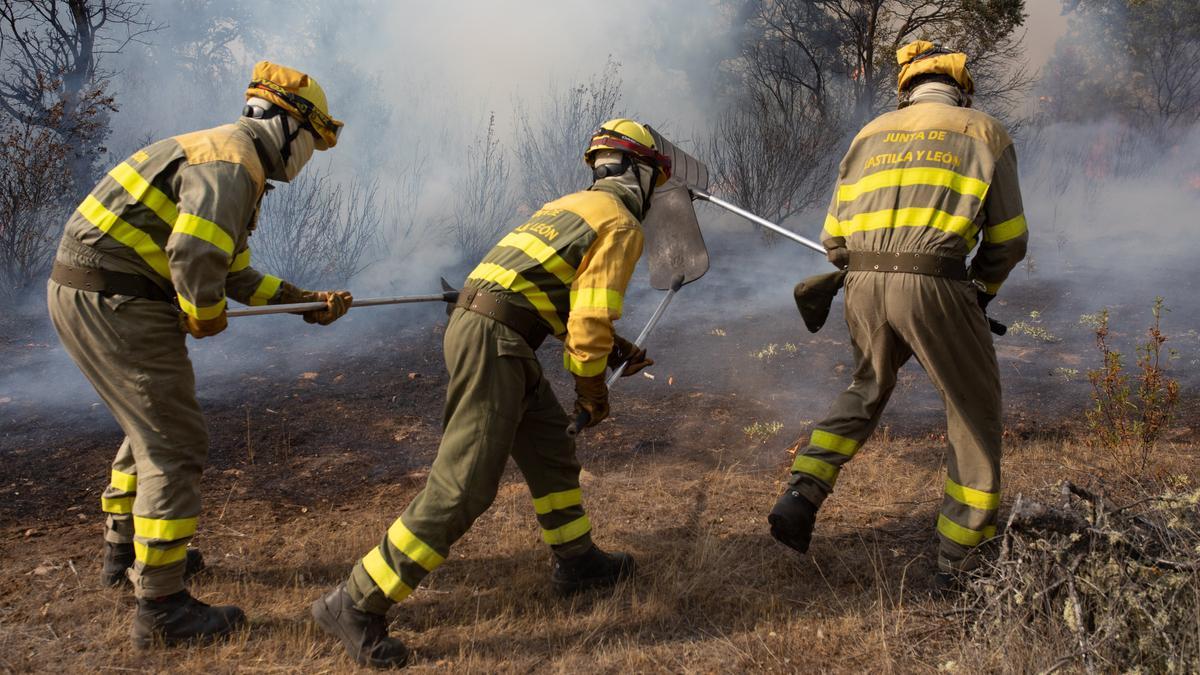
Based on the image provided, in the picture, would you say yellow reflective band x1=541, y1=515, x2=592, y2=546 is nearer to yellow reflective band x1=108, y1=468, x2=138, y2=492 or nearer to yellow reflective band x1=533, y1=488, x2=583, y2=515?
yellow reflective band x1=533, y1=488, x2=583, y2=515

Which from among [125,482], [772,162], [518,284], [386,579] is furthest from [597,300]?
[772,162]

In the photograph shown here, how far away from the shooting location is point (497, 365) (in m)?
2.62

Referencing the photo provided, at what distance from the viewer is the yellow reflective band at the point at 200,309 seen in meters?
2.62

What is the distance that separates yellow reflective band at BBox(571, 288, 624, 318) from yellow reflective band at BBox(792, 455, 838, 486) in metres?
1.06

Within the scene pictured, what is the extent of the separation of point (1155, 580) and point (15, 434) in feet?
17.2

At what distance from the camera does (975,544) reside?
2840 millimetres

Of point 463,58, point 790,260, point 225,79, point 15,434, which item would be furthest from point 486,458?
point 463,58

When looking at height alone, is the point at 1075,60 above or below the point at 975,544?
above

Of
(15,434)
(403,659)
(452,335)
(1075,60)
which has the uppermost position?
(1075,60)

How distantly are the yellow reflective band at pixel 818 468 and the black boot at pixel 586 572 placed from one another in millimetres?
786

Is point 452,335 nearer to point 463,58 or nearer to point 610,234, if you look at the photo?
point 610,234

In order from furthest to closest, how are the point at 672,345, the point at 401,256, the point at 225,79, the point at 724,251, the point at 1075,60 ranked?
the point at 1075,60
the point at 724,251
the point at 225,79
the point at 401,256
the point at 672,345

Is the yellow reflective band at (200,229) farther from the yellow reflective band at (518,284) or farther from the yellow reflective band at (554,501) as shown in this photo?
the yellow reflective band at (554,501)

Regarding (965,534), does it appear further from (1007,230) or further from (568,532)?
(568,532)
